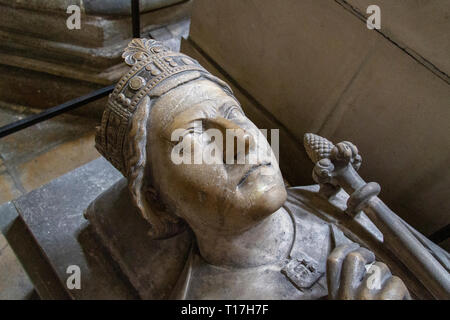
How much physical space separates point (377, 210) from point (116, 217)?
3.66ft

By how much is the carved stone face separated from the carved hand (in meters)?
0.28

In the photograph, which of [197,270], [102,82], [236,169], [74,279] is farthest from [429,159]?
[102,82]

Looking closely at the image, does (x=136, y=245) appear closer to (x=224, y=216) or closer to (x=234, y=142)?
(x=224, y=216)

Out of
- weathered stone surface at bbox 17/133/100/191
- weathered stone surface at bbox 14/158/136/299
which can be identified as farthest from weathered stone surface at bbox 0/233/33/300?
weathered stone surface at bbox 14/158/136/299

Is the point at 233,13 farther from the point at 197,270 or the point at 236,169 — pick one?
the point at 197,270

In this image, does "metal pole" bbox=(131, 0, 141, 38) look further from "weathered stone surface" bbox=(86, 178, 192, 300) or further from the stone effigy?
"weathered stone surface" bbox=(86, 178, 192, 300)

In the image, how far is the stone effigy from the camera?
4.41 ft

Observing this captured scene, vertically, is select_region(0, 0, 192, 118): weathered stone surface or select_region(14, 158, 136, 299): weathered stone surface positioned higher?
select_region(0, 0, 192, 118): weathered stone surface

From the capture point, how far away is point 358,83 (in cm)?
204

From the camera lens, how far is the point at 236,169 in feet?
4.43

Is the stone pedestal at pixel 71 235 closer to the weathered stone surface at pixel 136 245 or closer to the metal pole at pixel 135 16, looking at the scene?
the weathered stone surface at pixel 136 245

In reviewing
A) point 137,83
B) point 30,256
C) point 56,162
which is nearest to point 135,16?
point 137,83

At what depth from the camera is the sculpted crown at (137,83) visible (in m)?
1.49

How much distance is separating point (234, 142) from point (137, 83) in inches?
18.1
